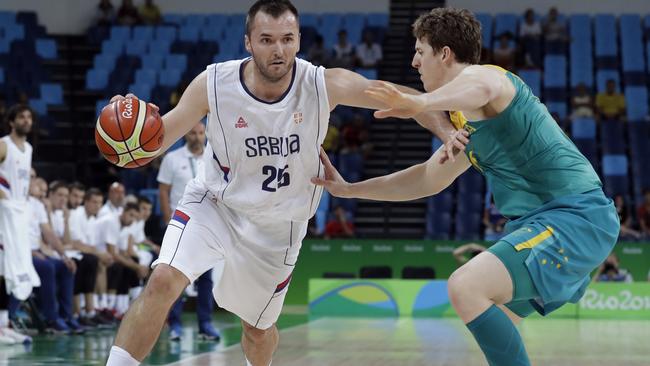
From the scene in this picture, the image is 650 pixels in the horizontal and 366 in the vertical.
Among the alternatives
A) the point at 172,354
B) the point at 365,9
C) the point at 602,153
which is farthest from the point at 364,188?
the point at 365,9

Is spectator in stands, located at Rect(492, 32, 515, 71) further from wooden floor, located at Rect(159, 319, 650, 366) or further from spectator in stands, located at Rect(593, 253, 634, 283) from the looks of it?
wooden floor, located at Rect(159, 319, 650, 366)

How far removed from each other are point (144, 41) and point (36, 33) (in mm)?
2445

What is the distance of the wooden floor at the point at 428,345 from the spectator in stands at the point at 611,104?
22.5ft

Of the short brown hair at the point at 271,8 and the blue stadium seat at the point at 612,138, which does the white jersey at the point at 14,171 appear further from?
the blue stadium seat at the point at 612,138

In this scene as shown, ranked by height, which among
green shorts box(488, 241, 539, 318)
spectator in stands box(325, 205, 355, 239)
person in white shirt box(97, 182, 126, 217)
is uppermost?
green shorts box(488, 241, 539, 318)

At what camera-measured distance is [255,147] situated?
5309 millimetres

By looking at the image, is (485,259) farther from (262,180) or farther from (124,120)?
(124,120)

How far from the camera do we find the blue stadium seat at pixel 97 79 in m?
21.8

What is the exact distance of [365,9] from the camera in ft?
79.5

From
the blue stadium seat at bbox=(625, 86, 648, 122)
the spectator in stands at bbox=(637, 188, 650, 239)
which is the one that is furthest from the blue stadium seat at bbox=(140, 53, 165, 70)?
the spectator in stands at bbox=(637, 188, 650, 239)

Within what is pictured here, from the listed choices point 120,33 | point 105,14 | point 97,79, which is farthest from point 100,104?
point 105,14

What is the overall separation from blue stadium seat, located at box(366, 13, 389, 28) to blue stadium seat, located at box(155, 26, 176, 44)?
4294mm

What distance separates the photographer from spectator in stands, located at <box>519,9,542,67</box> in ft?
71.3

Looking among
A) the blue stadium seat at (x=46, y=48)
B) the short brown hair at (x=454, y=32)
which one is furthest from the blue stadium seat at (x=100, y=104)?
the short brown hair at (x=454, y=32)
